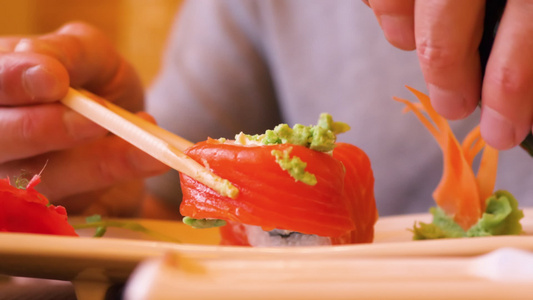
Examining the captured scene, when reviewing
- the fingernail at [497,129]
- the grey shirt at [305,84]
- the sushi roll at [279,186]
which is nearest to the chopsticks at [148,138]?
the sushi roll at [279,186]

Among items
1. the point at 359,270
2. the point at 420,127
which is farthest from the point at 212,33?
the point at 359,270

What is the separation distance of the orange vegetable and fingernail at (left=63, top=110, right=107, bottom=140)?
382 mm

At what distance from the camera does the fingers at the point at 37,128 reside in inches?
25.0

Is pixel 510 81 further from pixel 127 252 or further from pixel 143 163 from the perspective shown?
pixel 143 163

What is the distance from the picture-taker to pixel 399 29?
0.49 m

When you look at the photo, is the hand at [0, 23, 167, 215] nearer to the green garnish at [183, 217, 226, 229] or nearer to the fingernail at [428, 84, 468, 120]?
the green garnish at [183, 217, 226, 229]

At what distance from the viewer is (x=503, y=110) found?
1.53ft

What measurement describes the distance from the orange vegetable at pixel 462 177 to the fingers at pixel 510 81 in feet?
0.45

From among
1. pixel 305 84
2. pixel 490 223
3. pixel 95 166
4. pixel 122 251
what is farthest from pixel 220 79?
pixel 122 251

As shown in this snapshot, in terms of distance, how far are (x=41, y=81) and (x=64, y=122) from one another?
2.3 inches

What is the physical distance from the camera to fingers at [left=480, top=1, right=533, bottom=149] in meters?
0.43

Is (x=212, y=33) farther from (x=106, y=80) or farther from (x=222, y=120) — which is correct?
(x=106, y=80)

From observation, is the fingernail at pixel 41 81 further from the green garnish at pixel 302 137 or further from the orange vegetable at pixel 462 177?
the orange vegetable at pixel 462 177

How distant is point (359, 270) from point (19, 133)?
0.53 metres
